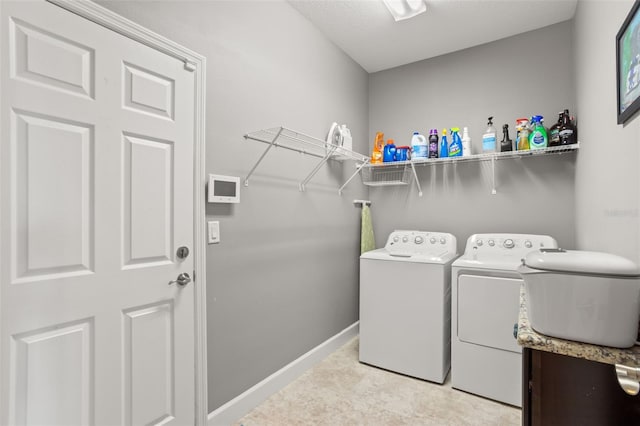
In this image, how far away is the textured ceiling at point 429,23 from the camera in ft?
7.49

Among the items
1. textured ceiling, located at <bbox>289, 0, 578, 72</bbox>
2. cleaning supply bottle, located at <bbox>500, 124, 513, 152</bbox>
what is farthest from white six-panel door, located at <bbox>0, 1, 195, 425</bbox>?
cleaning supply bottle, located at <bbox>500, 124, 513, 152</bbox>

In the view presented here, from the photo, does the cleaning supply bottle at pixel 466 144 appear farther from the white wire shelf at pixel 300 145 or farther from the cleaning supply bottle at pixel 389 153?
the white wire shelf at pixel 300 145

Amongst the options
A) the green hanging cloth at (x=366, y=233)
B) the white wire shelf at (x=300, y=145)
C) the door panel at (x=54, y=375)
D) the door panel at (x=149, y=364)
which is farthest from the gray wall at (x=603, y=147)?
the door panel at (x=54, y=375)

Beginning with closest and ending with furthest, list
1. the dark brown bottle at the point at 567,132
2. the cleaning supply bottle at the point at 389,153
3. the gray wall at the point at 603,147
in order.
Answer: the gray wall at the point at 603,147, the dark brown bottle at the point at 567,132, the cleaning supply bottle at the point at 389,153

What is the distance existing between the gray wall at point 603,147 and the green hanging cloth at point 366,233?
66.0 inches

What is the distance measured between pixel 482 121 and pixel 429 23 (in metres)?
0.95

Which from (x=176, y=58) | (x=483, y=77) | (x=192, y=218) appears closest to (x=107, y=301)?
(x=192, y=218)

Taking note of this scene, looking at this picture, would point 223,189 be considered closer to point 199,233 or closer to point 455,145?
point 199,233

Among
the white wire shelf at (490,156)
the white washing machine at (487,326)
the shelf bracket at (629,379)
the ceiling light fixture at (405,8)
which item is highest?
the ceiling light fixture at (405,8)

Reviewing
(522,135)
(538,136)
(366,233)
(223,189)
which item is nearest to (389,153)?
(366,233)

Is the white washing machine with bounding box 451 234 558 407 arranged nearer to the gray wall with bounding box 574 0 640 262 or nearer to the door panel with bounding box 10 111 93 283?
the gray wall with bounding box 574 0 640 262

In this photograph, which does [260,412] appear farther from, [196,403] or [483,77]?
[483,77]

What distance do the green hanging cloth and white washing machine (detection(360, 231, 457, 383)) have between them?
0.50 metres

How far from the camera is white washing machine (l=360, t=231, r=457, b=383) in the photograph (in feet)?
7.52
